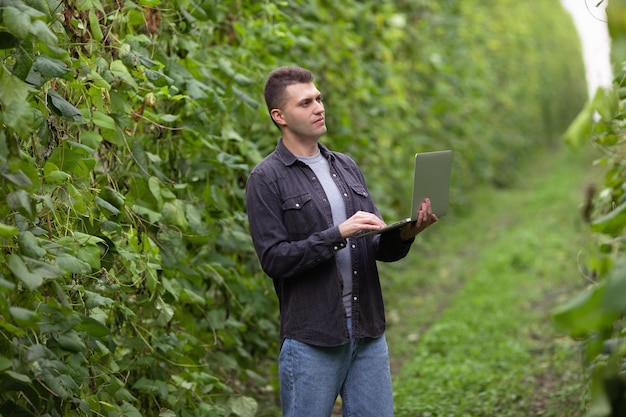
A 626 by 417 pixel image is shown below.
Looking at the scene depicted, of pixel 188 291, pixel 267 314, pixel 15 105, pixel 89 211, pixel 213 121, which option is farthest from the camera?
pixel 267 314

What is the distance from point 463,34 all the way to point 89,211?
11904 millimetres

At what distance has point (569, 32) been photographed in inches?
1172

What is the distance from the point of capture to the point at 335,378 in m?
3.35

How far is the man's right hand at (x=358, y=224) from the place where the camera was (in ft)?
10.3

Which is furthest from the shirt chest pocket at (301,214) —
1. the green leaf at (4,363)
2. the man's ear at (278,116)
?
the green leaf at (4,363)

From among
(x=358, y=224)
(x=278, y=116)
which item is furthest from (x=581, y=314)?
(x=278, y=116)

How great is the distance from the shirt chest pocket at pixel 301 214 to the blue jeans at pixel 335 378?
373 mm

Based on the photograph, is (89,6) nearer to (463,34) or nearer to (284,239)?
(284,239)

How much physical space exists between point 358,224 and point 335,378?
1.94 ft

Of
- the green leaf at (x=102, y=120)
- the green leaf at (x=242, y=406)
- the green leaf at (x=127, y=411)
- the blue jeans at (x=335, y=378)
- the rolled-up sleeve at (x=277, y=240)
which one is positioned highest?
the green leaf at (x=102, y=120)

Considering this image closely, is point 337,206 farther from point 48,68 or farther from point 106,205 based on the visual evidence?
point 48,68

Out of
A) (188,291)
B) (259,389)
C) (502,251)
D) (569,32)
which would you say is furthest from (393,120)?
(569,32)

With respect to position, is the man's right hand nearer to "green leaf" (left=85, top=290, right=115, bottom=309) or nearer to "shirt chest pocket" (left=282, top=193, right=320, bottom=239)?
"shirt chest pocket" (left=282, top=193, right=320, bottom=239)

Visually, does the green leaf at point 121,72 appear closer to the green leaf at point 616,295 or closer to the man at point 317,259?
the man at point 317,259
